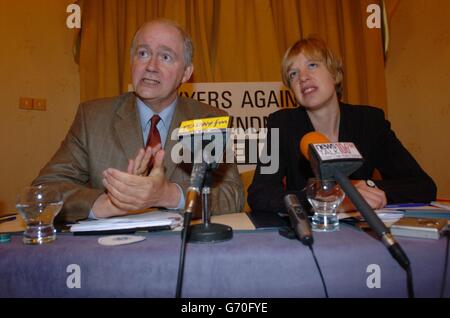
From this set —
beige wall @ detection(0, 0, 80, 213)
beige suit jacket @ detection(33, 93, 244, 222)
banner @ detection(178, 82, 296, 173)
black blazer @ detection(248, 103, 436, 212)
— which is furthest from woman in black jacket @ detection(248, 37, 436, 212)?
beige wall @ detection(0, 0, 80, 213)

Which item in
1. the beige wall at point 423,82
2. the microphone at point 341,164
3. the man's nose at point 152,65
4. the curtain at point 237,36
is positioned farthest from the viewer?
the curtain at point 237,36

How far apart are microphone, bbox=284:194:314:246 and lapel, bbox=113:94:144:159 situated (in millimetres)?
712

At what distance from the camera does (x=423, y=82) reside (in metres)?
3.00

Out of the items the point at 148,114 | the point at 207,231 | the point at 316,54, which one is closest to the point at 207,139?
the point at 207,231

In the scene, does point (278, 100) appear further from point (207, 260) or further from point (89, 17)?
point (207, 260)

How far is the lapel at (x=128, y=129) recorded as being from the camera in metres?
1.38

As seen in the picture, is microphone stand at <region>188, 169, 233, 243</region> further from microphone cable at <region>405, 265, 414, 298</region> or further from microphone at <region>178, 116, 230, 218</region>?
microphone cable at <region>405, 265, 414, 298</region>

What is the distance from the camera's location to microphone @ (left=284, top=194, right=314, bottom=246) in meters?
0.71

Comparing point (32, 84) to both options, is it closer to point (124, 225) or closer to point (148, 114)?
point (148, 114)

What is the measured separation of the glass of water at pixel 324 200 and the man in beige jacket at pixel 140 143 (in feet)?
1.14

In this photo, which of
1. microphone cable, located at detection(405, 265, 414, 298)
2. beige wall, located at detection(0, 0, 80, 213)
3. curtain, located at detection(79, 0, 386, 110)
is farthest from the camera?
curtain, located at detection(79, 0, 386, 110)

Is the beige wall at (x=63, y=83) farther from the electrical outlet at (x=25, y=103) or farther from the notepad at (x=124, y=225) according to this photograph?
the notepad at (x=124, y=225)

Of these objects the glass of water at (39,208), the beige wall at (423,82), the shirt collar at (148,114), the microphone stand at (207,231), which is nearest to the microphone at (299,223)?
the microphone stand at (207,231)
